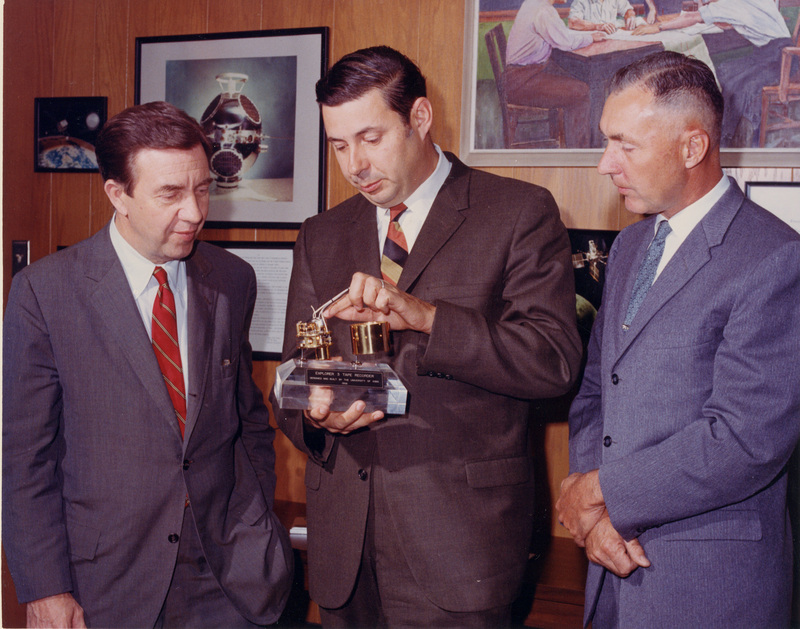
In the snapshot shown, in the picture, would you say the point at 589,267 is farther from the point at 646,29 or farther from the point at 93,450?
the point at 93,450

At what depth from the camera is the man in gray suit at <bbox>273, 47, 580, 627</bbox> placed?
179 centimetres

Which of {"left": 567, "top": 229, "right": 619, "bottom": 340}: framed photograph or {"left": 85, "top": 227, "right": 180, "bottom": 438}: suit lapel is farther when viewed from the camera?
{"left": 567, "top": 229, "right": 619, "bottom": 340}: framed photograph

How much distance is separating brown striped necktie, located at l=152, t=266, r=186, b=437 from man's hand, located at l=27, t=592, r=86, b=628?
0.52 metres

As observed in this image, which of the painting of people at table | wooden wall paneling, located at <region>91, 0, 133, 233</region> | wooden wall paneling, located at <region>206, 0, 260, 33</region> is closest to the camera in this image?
the painting of people at table

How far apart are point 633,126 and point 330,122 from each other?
0.81 meters

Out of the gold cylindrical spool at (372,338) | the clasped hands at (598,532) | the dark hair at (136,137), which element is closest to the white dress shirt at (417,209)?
the gold cylindrical spool at (372,338)

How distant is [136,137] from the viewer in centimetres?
196

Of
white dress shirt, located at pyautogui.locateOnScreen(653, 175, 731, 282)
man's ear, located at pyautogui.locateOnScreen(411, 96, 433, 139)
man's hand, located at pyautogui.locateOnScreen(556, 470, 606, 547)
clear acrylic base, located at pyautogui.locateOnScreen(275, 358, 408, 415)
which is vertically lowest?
man's hand, located at pyautogui.locateOnScreen(556, 470, 606, 547)

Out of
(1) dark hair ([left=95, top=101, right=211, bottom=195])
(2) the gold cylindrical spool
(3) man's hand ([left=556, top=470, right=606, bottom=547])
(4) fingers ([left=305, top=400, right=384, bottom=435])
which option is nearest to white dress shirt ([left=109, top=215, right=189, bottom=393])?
(1) dark hair ([left=95, top=101, right=211, bottom=195])

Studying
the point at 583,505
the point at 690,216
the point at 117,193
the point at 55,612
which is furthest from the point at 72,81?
the point at 583,505

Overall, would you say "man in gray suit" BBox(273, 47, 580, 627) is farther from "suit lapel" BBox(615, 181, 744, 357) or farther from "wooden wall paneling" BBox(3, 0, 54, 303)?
"wooden wall paneling" BBox(3, 0, 54, 303)

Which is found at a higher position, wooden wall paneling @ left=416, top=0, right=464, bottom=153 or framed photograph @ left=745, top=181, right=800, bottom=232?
wooden wall paneling @ left=416, top=0, right=464, bottom=153

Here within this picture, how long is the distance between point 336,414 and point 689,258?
3.06 feet

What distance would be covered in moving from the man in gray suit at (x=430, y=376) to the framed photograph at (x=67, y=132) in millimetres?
1898
